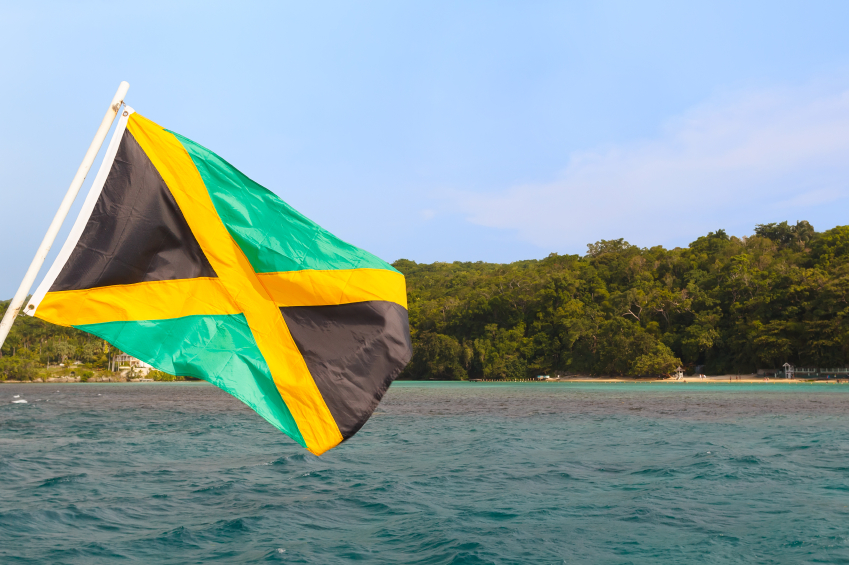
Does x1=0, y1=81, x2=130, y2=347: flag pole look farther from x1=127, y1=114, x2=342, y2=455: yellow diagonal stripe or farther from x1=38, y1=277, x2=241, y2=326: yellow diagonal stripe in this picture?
x1=127, y1=114, x2=342, y2=455: yellow diagonal stripe

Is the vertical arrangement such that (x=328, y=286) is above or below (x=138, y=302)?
above

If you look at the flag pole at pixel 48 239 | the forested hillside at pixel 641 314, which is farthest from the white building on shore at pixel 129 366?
the flag pole at pixel 48 239

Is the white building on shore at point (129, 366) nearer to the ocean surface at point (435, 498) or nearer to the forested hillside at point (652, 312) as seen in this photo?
the forested hillside at point (652, 312)

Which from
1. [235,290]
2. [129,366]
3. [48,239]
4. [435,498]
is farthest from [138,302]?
[129,366]

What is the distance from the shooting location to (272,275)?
17.0 ft

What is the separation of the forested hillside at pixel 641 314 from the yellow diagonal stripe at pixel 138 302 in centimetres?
8933

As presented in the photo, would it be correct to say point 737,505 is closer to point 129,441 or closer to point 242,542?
point 242,542

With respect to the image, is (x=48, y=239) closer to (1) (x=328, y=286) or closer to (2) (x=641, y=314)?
(1) (x=328, y=286)

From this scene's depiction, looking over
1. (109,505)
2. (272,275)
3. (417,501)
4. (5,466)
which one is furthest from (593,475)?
(5,466)

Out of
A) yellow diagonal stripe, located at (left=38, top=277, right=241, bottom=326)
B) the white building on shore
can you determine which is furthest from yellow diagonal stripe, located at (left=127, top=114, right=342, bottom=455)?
the white building on shore

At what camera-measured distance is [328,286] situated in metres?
5.26

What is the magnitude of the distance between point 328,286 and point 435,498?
26.2 feet

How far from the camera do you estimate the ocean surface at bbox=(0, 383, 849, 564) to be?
875 cm

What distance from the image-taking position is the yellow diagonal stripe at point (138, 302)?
437 cm
